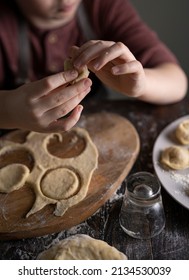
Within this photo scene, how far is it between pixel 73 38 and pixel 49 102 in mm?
565

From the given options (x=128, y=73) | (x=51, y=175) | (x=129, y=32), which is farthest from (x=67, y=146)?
(x=129, y=32)

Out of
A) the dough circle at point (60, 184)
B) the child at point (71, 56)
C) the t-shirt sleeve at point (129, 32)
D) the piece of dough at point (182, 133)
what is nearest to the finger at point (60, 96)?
the child at point (71, 56)

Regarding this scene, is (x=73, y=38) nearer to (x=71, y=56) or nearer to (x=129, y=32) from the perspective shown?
(x=129, y=32)

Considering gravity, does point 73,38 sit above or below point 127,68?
below

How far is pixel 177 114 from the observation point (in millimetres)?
1008

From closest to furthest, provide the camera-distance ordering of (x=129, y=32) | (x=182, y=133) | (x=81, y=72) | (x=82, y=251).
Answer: (x=82, y=251) → (x=81, y=72) → (x=182, y=133) → (x=129, y=32)

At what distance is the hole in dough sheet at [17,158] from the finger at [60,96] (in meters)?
0.17

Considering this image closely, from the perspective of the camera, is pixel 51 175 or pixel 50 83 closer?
pixel 50 83

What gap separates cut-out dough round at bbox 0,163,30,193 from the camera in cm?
79

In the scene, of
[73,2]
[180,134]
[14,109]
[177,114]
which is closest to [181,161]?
[180,134]

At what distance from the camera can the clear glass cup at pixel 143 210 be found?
2.31 ft

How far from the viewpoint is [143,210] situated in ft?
2.35

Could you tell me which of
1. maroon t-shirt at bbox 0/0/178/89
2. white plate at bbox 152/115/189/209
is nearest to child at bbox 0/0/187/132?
maroon t-shirt at bbox 0/0/178/89

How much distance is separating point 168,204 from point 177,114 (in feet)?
1.04
